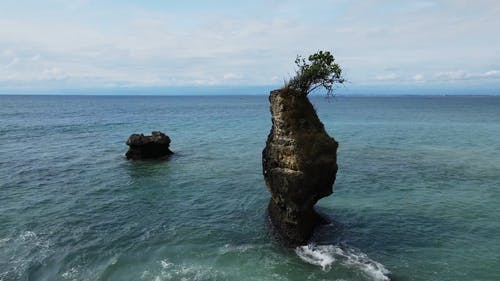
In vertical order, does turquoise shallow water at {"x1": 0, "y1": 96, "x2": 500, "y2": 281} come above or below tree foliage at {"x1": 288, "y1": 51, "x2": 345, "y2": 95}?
below

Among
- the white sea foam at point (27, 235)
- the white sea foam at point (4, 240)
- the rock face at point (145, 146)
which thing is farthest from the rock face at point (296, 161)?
the rock face at point (145, 146)

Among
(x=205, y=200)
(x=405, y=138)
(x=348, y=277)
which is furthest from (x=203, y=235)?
(x=405, y=138)

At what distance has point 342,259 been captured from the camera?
26.3 meters

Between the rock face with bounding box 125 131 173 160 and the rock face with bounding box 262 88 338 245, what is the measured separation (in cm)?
3125

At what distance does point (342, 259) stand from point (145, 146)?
3785 cm

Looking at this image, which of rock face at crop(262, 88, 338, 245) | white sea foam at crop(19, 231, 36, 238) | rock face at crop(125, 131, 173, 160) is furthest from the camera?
rock face at crop(125, 131, 173, 160)

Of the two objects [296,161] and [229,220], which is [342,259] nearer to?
[296,161]

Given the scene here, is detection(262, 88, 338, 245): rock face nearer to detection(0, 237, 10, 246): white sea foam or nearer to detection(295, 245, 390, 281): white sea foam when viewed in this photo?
detection(295, 245, 390, 281): white sea foam

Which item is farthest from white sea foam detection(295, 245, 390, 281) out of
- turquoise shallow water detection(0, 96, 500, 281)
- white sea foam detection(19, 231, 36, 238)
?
white sea foam detection(19, 231, 36, 238)

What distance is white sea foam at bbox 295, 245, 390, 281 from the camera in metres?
24.5

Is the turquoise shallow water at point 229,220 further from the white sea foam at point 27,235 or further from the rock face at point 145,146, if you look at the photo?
the rock face at point 145,146

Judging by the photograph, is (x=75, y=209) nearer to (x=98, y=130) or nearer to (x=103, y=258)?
(x=103, y=258)

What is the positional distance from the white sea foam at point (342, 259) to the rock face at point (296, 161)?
141 centimetres

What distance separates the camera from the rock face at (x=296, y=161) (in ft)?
91.9
